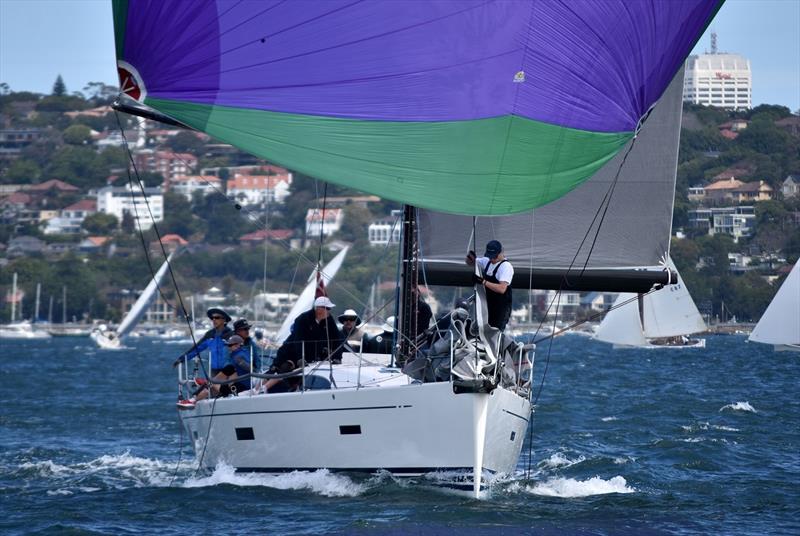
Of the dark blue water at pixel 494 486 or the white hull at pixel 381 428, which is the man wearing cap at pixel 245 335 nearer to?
the white hull at pixel 381 428

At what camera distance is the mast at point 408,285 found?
1265 cm

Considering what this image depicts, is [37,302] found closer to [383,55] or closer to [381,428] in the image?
[381,428]

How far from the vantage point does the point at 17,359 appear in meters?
53.3

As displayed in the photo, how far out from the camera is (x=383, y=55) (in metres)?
10.4

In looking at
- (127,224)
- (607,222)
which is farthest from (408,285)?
(127,224)

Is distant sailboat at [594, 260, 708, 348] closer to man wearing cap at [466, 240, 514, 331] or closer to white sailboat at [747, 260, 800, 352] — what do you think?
white sailboat at [747, 260, 800, 352]

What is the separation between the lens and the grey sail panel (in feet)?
43.9

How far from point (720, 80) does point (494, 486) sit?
565ft

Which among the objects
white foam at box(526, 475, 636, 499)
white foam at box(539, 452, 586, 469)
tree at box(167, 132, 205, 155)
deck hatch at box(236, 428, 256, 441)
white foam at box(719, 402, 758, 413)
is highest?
tree at box(167, 132, 205, 155)

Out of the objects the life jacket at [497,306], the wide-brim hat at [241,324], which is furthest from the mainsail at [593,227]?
the life jacket at [497,306]

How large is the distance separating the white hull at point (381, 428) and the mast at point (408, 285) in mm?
547

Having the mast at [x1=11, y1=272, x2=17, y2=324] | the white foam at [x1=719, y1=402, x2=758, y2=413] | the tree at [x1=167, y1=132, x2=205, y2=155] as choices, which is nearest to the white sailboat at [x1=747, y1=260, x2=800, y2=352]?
the white foam at [x1=719, y1=402, x2=758, y2=413]

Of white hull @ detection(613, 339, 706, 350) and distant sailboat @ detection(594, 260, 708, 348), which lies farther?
white hull @ detection(613, 339, 706, 350)

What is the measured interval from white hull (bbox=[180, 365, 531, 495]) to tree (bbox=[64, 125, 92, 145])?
517 ft
